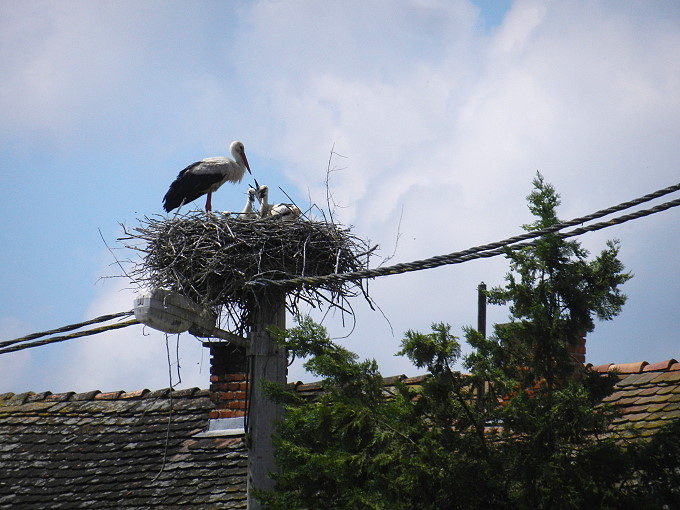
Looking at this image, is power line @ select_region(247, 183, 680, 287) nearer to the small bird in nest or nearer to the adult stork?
the small bird in nest

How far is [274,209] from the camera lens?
972 centimetres

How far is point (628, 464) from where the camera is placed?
4.91 meters

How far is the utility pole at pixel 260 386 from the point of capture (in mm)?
6379

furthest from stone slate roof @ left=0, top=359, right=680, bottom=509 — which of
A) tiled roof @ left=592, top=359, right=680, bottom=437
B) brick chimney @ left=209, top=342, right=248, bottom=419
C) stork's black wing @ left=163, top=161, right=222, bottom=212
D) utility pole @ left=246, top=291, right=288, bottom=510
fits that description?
stork's black wing @ left=163, top=161, right=222, bottom=212

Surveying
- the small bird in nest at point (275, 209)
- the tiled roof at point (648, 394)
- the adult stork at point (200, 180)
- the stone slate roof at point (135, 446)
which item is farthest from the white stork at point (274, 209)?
the tiled roof at point (648, 394)

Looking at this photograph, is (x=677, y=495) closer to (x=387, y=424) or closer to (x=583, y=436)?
(x=583, y=436)

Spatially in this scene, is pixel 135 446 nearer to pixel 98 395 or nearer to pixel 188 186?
pixel 98 395

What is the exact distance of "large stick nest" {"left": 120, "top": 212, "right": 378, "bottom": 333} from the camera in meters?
7.25

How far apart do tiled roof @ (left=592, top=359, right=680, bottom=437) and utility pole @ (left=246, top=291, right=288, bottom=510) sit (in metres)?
2.34

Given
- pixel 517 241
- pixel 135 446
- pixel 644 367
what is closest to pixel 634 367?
pixel 644 367

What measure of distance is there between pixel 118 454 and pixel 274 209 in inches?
109

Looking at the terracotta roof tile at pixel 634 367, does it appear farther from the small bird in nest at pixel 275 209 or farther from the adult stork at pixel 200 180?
the adult stork at pixel 200 180

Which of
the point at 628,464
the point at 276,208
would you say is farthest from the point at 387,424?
the point at 276,208

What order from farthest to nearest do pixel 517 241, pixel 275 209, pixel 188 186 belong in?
pixel 188 186 < pixel 275 209 < pixel 517 241
